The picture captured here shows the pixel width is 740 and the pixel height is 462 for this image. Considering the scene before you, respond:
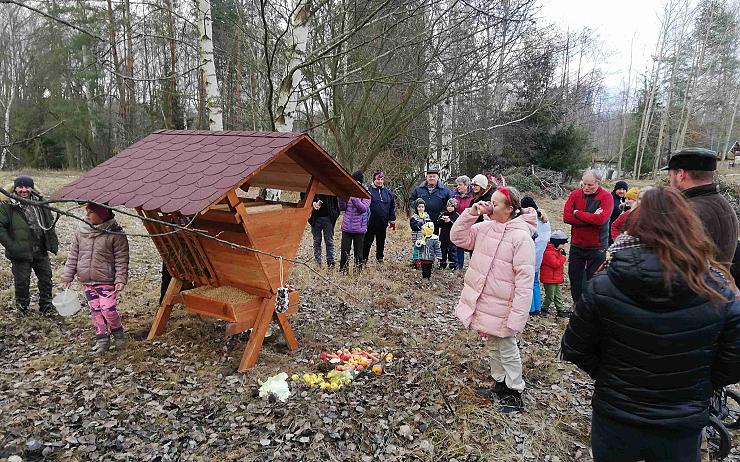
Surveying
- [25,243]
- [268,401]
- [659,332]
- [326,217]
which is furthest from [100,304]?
[659,332]

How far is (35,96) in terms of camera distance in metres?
21.0

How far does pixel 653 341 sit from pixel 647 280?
0.31 meters

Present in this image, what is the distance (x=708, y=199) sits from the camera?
2.84 m

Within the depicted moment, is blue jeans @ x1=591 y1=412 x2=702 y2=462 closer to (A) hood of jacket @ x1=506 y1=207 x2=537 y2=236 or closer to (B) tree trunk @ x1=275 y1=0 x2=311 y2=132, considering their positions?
(A) hood of jacket @ x1=506 y1=207 x2=537 y2=236

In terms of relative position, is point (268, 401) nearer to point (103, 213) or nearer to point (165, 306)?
point (165, 306)

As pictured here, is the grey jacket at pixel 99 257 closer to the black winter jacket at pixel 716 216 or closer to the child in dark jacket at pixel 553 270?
the black winter jacket at pixel 716 216

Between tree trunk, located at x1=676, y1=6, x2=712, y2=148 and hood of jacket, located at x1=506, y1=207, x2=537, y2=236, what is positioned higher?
tree trunk, located at x1=676, y1=6, x2=712, y2=148

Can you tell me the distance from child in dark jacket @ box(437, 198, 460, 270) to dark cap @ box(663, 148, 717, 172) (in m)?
4.70

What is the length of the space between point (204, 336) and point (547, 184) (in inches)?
784

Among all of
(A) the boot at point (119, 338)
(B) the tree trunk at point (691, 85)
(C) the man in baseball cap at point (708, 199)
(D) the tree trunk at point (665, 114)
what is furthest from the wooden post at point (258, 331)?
(B) the tree trunk at point (691, 85)

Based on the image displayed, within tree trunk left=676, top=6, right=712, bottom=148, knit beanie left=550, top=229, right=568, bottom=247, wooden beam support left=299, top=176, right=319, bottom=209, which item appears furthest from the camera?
tree trunk left=676, top=6, right=712, bottom=148

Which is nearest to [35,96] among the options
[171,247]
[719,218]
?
[171,247]

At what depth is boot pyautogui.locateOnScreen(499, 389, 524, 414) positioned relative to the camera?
3740 millimetres

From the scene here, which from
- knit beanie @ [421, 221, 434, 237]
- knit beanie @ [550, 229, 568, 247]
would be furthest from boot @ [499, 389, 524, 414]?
knit beanie @ [421, 221, 434, 237]
